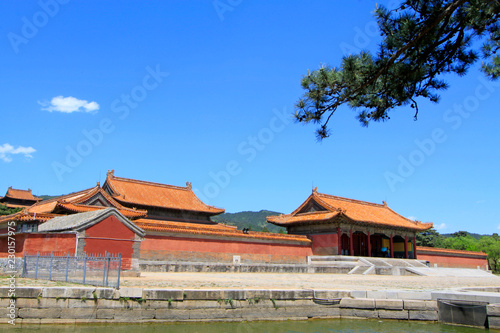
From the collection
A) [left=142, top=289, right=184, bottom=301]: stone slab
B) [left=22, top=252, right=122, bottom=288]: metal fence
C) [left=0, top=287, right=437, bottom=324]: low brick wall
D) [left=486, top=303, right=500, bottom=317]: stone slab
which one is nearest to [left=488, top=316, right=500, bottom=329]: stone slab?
[left=486, top=303, right=500, bottom=317]: stone slab

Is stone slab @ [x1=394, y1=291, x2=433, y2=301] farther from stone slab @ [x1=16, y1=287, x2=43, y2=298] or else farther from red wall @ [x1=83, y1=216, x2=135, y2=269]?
red wall @ [x1=83, y1=216, x2=135, y2=269]

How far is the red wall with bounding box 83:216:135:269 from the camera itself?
1658 cm

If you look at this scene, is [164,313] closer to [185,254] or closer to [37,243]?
[37,243]

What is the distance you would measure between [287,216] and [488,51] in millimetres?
25511

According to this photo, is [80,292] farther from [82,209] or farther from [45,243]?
[82,209]

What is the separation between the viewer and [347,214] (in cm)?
3192

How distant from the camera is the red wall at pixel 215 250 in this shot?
2292cm

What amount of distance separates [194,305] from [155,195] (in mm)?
22208

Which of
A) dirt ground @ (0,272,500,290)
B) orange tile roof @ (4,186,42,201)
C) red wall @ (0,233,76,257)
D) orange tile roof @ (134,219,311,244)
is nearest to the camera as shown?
dirt ground @ (0,272,500,290)

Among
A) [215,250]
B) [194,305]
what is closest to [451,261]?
[215,250]

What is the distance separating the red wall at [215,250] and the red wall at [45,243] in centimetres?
582

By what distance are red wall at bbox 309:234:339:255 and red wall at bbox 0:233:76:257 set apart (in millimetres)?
18558

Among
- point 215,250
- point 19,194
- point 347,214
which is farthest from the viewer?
point 19,194

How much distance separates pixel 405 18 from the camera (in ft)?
26.4
